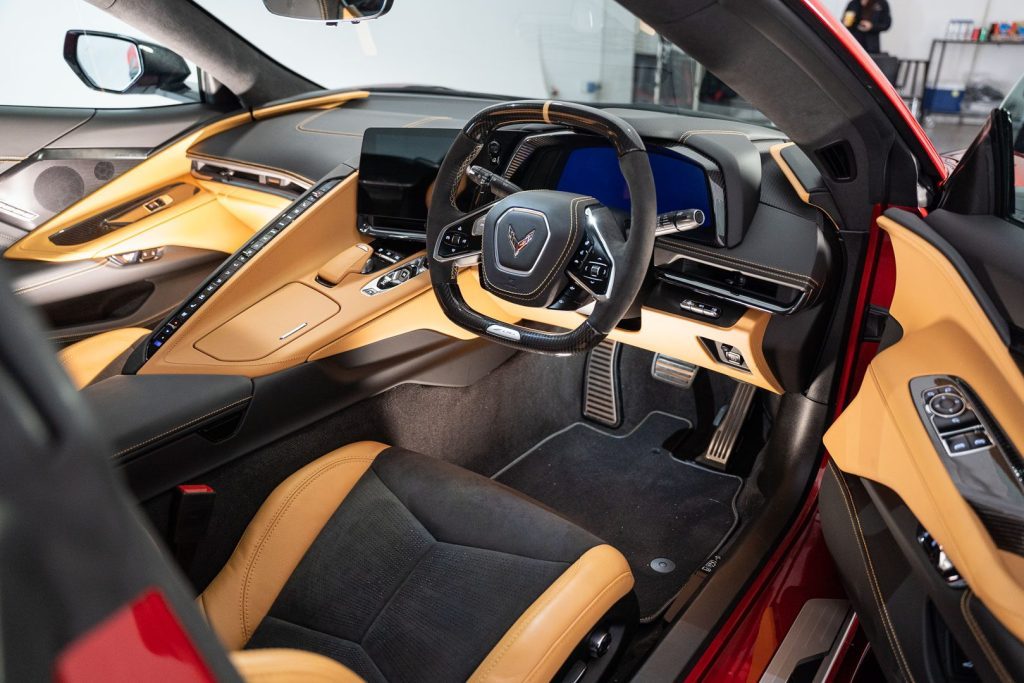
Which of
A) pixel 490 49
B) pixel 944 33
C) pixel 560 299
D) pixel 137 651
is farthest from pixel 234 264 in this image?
pixel 944 33

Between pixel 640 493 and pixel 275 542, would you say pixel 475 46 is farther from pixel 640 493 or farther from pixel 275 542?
pixel 275 542

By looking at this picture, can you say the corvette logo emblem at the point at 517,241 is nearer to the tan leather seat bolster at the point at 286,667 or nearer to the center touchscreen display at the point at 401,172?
the center touchscreen display at the point at 401,172

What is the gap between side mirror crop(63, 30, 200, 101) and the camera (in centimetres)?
243

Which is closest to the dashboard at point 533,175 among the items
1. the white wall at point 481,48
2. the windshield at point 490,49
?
the windshield at point 490,49

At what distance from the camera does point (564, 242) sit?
124 centimetres

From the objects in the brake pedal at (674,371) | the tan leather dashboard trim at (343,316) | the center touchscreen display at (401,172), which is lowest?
the brake pedal at (674,371)

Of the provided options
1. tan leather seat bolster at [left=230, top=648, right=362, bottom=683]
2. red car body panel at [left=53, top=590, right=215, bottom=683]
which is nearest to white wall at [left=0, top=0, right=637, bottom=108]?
tan leather seat bolster at [left=230, top=648, right=362, bottom=683]

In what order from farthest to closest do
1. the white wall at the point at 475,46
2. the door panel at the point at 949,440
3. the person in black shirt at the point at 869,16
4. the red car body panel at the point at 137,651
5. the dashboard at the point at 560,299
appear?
the person in black shirt at the point at 869,16 < the white wall at the point at 475,46 < the dashboard at the point at 560,299 < the door panel at the point at 949,440 < the red car body panel at the point at 137,651

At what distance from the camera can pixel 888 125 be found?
1138 millimetres

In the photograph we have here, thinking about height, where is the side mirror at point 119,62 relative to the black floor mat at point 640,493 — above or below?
above

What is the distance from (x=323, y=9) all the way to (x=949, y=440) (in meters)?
1.31

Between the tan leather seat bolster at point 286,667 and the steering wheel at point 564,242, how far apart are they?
638mm

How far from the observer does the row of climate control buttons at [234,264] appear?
1630 millimetres

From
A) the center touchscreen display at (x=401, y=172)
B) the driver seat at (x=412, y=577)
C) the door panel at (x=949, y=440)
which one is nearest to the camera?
the door panel at (x=949, y=440)
